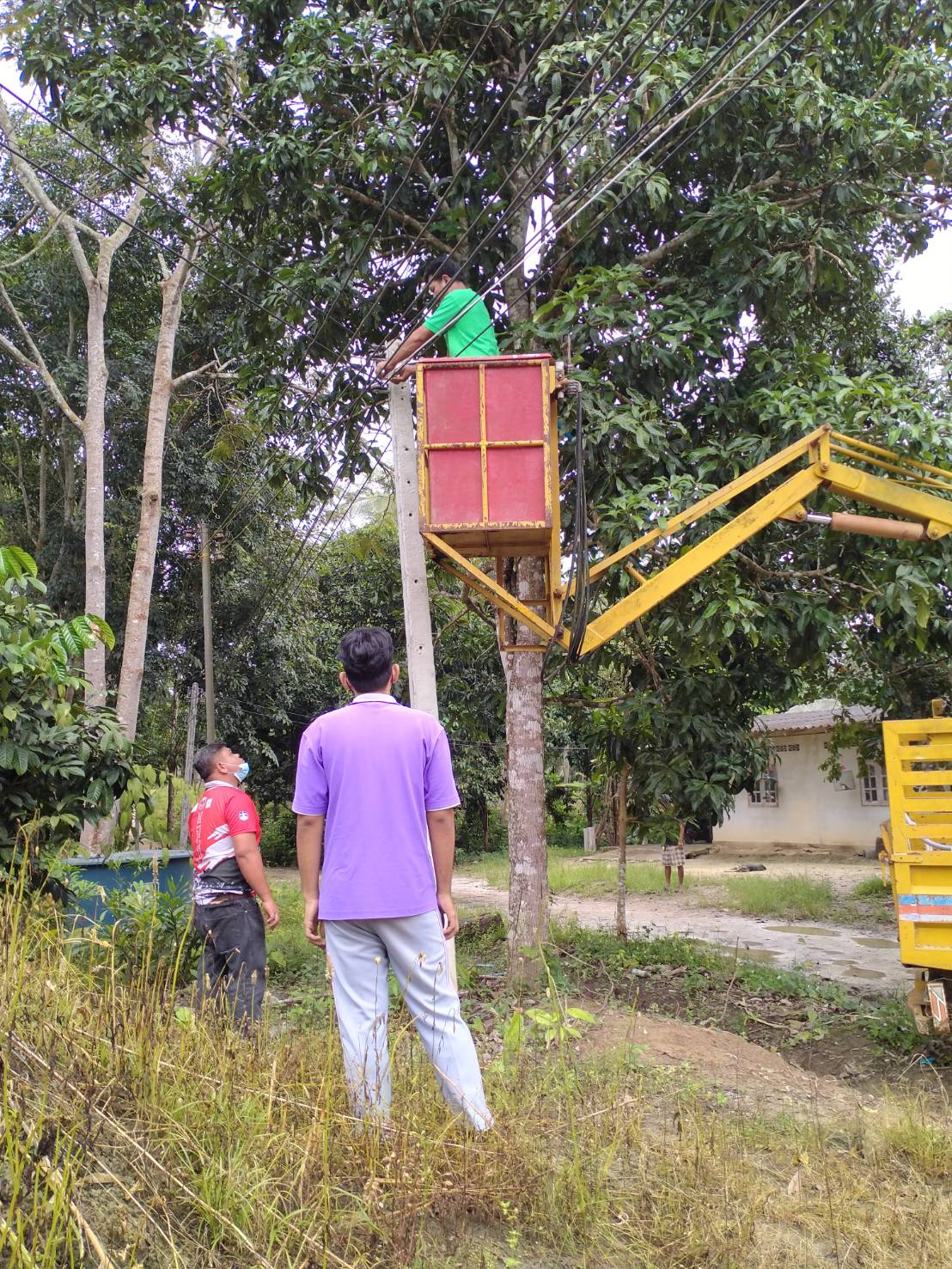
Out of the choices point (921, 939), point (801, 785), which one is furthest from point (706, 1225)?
point (801, 785)

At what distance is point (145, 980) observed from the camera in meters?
3.29

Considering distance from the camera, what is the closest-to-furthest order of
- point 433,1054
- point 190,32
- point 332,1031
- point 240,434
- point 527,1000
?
1. point 433,1054
2. point 332,1031
3. point 527,1000
4. point 190,32
5. point 240,434

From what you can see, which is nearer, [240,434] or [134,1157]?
[134,1157]

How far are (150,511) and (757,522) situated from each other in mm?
11247

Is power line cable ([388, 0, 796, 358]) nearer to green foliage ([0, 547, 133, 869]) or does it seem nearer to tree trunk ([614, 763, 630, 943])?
green foliage ([0, 547, 133, 869])

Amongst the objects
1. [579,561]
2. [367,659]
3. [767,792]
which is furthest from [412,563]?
[767,792]

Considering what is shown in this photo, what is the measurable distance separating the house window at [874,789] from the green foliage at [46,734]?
18.3 metres

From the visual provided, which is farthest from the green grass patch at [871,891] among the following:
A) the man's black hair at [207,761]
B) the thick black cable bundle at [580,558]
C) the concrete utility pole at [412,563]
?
the man's black hair at [207,761]

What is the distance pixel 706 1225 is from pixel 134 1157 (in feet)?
5.32

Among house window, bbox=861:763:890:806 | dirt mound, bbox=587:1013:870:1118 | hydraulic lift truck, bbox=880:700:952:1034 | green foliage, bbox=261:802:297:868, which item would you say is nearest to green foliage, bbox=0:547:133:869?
dirt mound, bbox=587:1013:870:1118

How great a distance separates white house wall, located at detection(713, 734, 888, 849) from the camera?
2108 cm

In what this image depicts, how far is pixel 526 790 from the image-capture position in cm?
893

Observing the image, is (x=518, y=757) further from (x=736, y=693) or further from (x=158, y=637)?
(x=158, y=637)

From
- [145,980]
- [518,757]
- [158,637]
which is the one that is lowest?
[145,980]
